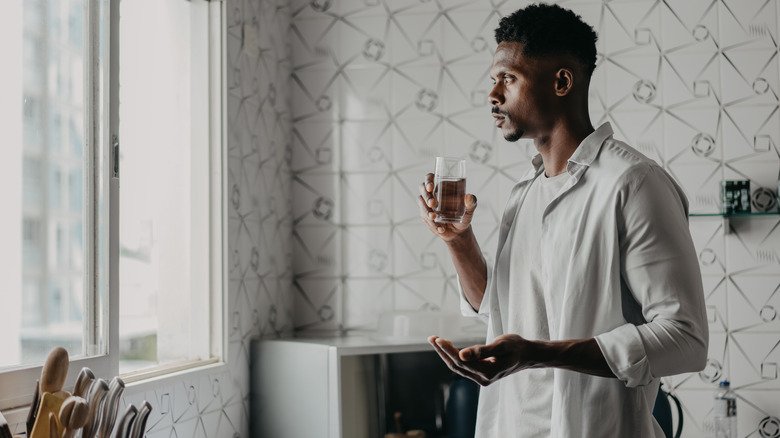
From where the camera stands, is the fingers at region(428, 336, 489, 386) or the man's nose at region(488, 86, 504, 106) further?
the man's nose at region(488, 86, 504, 106)

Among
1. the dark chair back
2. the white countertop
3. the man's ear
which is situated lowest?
the dark chair back

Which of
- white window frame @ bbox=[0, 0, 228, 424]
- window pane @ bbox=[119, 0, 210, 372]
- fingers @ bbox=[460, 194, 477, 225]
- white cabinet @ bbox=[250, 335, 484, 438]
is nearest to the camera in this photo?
fingers @ bbox=[460, 194, 477, 225]

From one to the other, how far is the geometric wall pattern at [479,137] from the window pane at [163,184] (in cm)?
56

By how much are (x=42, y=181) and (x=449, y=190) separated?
704 millimetres

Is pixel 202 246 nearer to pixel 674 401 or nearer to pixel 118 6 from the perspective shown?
pixel 118 6

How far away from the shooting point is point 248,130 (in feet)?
7.88

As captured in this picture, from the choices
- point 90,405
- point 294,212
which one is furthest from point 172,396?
point 294,212

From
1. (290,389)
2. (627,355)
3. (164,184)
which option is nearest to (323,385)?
(290,389)

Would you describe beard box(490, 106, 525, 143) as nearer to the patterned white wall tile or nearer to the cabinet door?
the cabinet door

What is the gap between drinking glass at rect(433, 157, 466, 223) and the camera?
4.97ft

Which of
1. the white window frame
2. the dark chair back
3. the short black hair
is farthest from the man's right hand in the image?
the dark chair back

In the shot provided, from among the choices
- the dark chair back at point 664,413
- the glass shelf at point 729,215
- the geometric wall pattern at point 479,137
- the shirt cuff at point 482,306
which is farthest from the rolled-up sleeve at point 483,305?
the glass shelf at point 729,215

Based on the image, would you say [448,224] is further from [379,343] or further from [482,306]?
[379,343]

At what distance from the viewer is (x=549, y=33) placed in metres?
1.38
